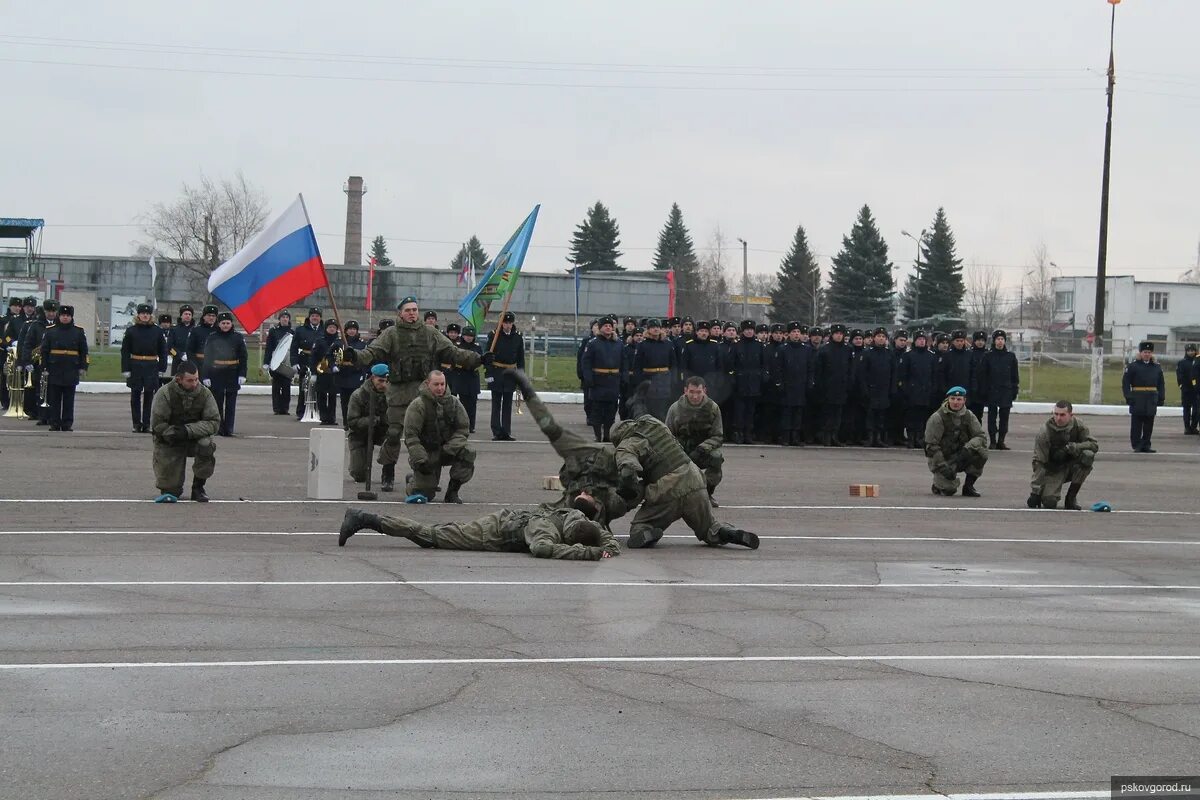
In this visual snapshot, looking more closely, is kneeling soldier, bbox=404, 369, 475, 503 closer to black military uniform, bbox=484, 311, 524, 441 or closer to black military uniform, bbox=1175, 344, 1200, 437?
black military uniform, bbox=484, 311, 524, 441

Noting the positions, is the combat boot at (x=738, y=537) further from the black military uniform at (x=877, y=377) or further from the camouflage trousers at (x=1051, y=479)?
the black military uniform at (x=877, y=377)

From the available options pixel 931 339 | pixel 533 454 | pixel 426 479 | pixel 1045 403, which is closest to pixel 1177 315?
pixel 1045 403

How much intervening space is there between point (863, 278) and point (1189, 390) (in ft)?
190

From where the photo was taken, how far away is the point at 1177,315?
301ft

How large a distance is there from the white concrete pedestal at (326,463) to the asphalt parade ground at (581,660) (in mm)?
666

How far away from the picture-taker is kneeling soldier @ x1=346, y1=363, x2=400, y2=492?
17656mm

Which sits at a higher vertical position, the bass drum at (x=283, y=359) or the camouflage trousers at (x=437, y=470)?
the bass drum at (x=283, y=359)

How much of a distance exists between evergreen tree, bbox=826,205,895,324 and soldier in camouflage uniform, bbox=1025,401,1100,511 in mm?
71066

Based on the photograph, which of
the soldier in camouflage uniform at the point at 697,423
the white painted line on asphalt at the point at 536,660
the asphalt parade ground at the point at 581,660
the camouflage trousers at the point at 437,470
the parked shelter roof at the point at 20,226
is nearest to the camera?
the asphalt parade ground at the point at 581,660

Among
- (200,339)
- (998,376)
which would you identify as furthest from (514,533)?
(998,376)

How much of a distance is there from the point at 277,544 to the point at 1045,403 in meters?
32.8

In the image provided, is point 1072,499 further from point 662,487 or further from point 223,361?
point 223,361

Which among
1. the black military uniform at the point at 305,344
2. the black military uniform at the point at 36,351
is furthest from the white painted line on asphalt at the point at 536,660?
the black military uniform at the point at 305,344

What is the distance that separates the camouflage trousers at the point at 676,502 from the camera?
13.5 meters
